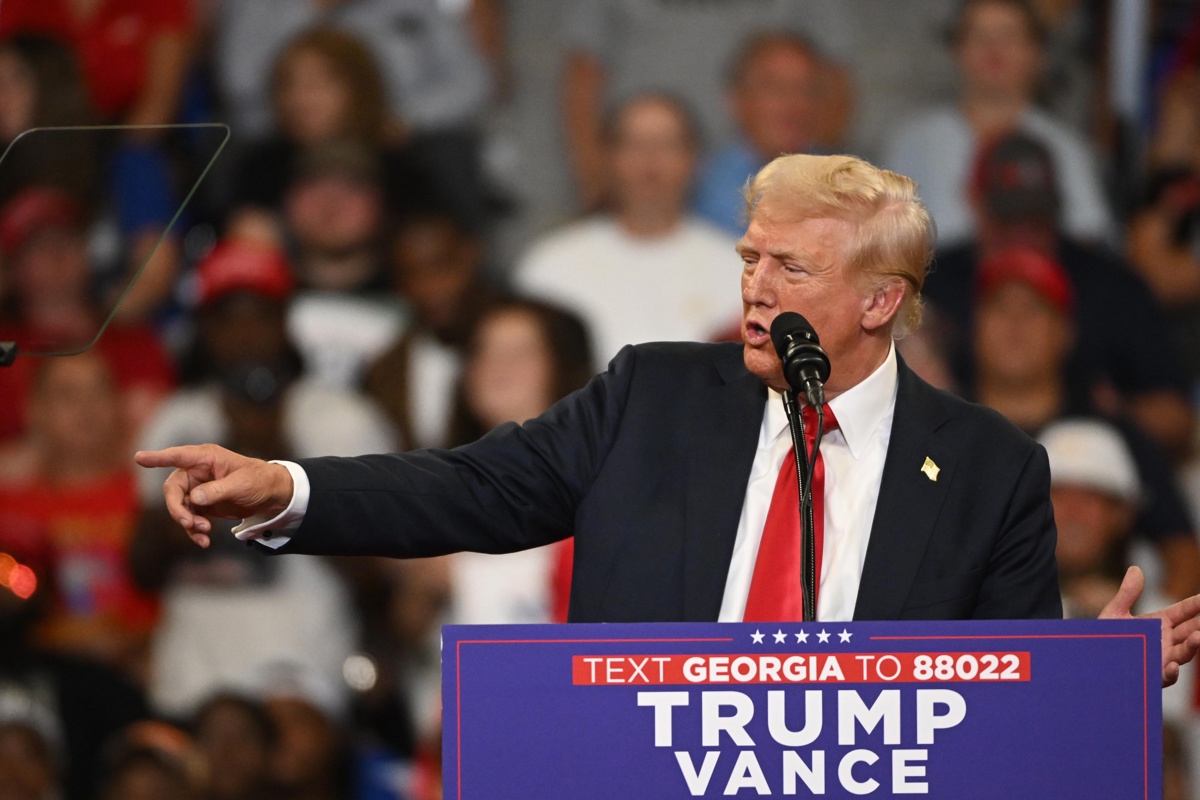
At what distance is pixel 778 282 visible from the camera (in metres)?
2.06

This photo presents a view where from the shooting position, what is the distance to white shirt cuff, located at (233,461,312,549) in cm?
189

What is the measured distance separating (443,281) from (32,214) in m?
2.41

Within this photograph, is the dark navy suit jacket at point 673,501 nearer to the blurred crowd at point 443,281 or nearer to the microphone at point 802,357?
the microphone at point 802,357

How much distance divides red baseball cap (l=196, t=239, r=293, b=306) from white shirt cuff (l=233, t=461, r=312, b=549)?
8.91 feet

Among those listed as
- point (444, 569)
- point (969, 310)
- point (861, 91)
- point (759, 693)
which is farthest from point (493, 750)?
point (861, 91)

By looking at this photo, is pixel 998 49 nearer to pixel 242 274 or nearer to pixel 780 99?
pixel 780 99

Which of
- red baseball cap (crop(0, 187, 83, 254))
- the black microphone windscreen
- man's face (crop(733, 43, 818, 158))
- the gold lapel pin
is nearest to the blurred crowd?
man's face (crop(733, 43, 818, 158))

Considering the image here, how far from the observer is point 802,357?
182 centimetres

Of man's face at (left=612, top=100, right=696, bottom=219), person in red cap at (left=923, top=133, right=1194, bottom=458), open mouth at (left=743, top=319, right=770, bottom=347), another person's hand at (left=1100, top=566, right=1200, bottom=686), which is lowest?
another person's hand at (left=1100, top=566, right=1200, bottom=686)

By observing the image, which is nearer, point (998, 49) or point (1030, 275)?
point (1030, 275)

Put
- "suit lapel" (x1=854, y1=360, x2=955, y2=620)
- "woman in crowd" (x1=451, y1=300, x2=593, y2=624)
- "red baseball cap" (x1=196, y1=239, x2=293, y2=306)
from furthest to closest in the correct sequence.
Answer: "red baseball cap" (x1=196, y1=239, x2=293, y2=306), "woman in crowd" (x1=451, y1=300, x2=593, y2=624), "suit lapel" (x1=854, y1=360, x2=955, y2=620)

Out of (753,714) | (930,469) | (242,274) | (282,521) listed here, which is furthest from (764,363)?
(242,274)

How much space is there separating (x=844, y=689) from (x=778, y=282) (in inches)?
24.1

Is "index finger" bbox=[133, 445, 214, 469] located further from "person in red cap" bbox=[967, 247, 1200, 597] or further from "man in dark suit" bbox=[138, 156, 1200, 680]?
"person in red cap" bbox=[967, 247, 1200, 597]
